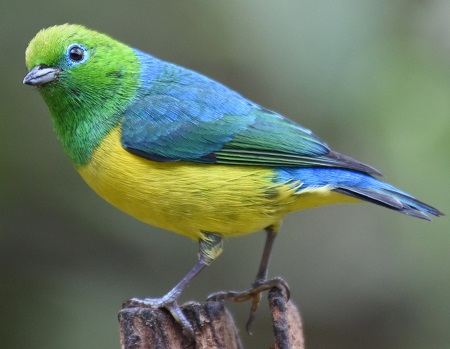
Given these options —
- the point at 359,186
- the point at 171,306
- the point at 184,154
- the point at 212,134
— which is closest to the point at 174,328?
the point at 171,306

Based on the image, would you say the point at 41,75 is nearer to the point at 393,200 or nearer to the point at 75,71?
the point at 75,71

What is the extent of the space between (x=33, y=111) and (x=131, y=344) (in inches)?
93.2

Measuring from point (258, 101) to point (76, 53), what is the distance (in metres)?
1.98

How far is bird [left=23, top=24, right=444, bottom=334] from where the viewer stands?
4512 mm

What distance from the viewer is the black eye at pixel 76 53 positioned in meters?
4.78

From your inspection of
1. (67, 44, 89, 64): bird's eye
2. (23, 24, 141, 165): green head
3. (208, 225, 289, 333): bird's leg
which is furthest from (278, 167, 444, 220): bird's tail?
(67, 44, 89, 64): bird's eye

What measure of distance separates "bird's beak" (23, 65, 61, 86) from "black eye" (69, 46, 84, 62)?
11 centimetres

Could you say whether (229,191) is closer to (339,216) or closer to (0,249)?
(0,249)

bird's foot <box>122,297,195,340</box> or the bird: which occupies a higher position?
the bird

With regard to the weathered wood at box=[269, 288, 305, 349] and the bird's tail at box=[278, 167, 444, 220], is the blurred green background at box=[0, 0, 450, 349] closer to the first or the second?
the bird's tail at box=[278, 167, 444, 220]

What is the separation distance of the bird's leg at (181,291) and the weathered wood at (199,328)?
28 millimetres

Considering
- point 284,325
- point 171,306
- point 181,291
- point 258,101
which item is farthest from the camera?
point 258,101

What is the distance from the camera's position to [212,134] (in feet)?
15.5

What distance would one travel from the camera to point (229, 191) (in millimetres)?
4562
